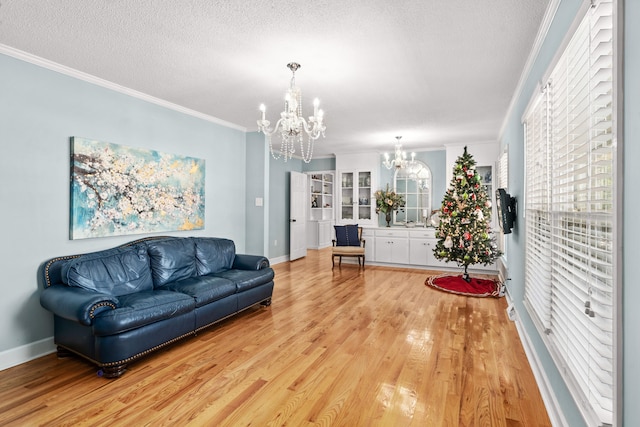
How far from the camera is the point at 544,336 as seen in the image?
218cm

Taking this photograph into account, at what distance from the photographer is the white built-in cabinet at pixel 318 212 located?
371 inches

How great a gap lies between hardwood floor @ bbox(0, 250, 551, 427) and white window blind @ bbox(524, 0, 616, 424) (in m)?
0.66

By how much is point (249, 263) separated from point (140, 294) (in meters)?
1.45

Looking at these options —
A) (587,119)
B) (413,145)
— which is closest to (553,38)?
(587,119)

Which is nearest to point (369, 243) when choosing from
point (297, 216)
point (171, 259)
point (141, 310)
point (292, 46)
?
point (297, 216)

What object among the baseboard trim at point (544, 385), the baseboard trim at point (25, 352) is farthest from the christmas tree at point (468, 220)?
the baseboard trim at point (25, 352)

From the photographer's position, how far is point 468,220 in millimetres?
5277

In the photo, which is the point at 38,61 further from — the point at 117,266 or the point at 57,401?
the point at 57,401

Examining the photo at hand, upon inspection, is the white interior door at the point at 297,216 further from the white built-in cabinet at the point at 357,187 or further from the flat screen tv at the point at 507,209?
the flat screen tv at the point at 507,209

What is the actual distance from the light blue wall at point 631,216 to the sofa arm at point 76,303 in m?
3.07

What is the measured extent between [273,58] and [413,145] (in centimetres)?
483

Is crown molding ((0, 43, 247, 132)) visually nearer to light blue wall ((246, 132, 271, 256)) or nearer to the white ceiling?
the white ceiling

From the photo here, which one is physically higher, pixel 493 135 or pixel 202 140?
pixel 493 135

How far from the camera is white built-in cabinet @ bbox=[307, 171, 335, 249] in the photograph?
30.9ft
